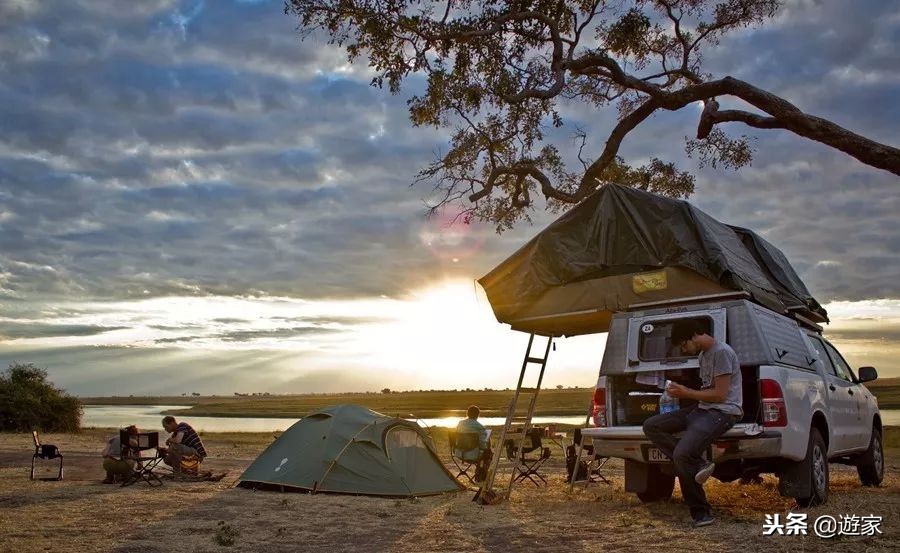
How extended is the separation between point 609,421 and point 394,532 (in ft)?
9.00

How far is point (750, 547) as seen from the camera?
6.98m

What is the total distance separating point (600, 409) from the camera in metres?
9.48

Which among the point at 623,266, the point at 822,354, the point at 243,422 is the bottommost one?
the point at 243,422

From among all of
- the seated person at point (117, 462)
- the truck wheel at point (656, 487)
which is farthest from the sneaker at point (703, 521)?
the seated person at point (117, 462)

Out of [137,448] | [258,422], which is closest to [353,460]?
[137,448]

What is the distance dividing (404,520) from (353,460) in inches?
115

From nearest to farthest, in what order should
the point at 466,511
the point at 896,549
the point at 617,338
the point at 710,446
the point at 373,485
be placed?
1. the point at 896,549
2. the point at 710,446
3. the point at 617,338
4. the point at 466,511
5. the point at 373,485

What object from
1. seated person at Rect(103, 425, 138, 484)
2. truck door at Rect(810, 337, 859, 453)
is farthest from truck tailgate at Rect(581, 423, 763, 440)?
seated person at Rect(103, 425, 138, 484)

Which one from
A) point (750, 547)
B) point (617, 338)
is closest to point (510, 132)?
point (617, 338)

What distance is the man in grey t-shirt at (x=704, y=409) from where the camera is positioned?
7863 mm

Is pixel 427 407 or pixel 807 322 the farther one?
pixel 427 407

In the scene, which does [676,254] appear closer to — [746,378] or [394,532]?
[746,378]

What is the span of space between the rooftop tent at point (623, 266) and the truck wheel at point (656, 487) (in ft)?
6.75

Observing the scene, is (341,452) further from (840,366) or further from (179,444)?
(840,366)
